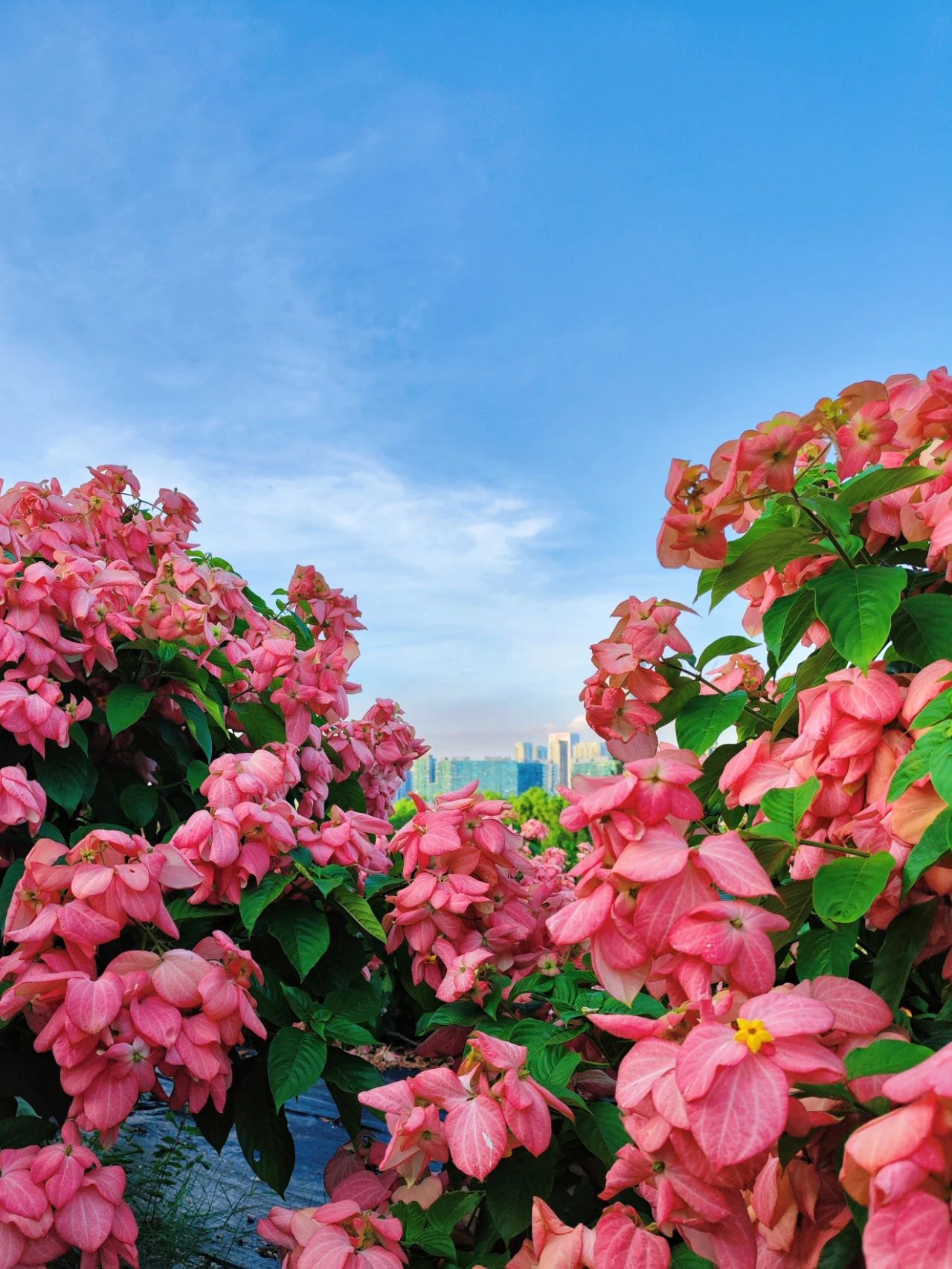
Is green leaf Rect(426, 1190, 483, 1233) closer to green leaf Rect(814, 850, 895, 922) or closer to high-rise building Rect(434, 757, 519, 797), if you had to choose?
green leaf Rect(814, 850, 895, 922)

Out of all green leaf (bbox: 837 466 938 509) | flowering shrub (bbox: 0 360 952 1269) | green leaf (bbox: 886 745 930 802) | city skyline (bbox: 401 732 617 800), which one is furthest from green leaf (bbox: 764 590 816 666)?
city skyline (bbox: 401 732 617 800)

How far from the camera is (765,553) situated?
39.2 inches

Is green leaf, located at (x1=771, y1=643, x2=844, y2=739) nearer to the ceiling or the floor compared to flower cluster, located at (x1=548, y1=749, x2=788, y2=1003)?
nearer to the ceiling

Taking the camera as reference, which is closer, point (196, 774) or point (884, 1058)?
point (884, 1058)

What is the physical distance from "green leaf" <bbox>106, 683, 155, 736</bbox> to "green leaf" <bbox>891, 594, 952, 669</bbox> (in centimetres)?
134

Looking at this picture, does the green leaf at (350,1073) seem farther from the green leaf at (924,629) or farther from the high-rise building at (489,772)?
the high-rise building at (489,772)

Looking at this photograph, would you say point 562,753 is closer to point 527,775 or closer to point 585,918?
point 527,775

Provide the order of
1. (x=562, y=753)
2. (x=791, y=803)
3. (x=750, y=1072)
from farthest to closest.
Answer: (x=562, y=753) < (x=791, y=803) < (x=750, y=1072)

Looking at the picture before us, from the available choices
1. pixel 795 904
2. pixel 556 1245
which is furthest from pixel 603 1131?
pixel 795 904

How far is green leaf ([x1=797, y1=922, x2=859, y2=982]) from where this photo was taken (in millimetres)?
886

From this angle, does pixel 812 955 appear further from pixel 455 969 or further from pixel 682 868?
pixel 455 969

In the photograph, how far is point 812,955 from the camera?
906mm

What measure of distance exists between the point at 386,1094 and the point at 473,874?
500 mm

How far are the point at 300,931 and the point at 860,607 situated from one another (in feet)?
3.34
